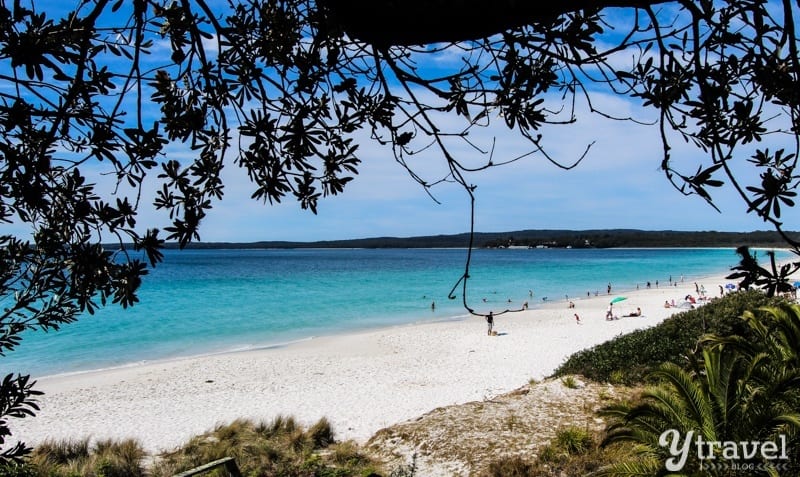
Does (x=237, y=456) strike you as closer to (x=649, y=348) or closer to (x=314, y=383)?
(x=649, y=348)

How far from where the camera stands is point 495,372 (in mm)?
18656

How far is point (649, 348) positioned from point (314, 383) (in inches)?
439

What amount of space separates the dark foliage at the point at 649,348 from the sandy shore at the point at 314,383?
395 centimetres

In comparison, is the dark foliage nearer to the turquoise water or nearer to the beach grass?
the beach grass

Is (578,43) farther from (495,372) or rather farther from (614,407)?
(495,372)

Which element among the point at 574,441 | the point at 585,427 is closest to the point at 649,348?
the point at 585,427

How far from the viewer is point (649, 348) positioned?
11.9m

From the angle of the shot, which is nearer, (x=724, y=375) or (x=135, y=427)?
(x=724, y=375)

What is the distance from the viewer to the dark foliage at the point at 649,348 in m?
10.9

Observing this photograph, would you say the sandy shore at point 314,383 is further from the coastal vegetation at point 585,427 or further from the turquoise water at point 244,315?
the turquoise water at point 244,315

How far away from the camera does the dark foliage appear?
1089 cm

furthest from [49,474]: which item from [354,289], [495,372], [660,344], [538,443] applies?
[354,289]

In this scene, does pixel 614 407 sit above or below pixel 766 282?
below

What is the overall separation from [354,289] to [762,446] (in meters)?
57.7
